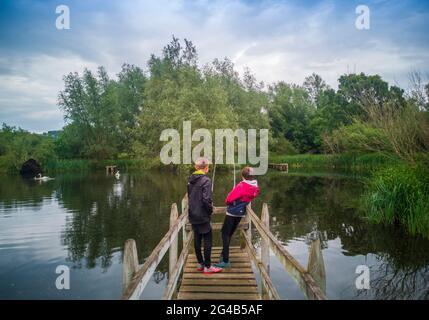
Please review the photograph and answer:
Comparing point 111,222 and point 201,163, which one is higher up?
point 201,163

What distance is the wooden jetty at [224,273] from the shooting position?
11.0 feet

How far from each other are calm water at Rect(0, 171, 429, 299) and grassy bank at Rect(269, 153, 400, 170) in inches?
785

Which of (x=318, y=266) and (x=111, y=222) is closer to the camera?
(x=318, y=266)

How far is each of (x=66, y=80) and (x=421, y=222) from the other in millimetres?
63296

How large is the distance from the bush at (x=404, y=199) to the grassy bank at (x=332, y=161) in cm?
2664

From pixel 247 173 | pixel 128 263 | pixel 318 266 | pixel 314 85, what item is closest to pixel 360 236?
pixel 247 173

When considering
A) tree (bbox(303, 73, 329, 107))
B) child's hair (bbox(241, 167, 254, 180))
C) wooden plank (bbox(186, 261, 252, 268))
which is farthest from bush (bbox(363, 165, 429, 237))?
tree (bbox(303, 73, 329, 107))

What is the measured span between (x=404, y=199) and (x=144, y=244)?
32.2 ft

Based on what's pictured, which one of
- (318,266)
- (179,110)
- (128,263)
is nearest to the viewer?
(318,266)

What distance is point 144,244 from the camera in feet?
39.2

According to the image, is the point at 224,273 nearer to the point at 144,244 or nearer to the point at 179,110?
the point at 144,244

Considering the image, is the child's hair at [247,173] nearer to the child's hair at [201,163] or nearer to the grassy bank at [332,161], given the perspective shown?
the child's hair at [201,163]
